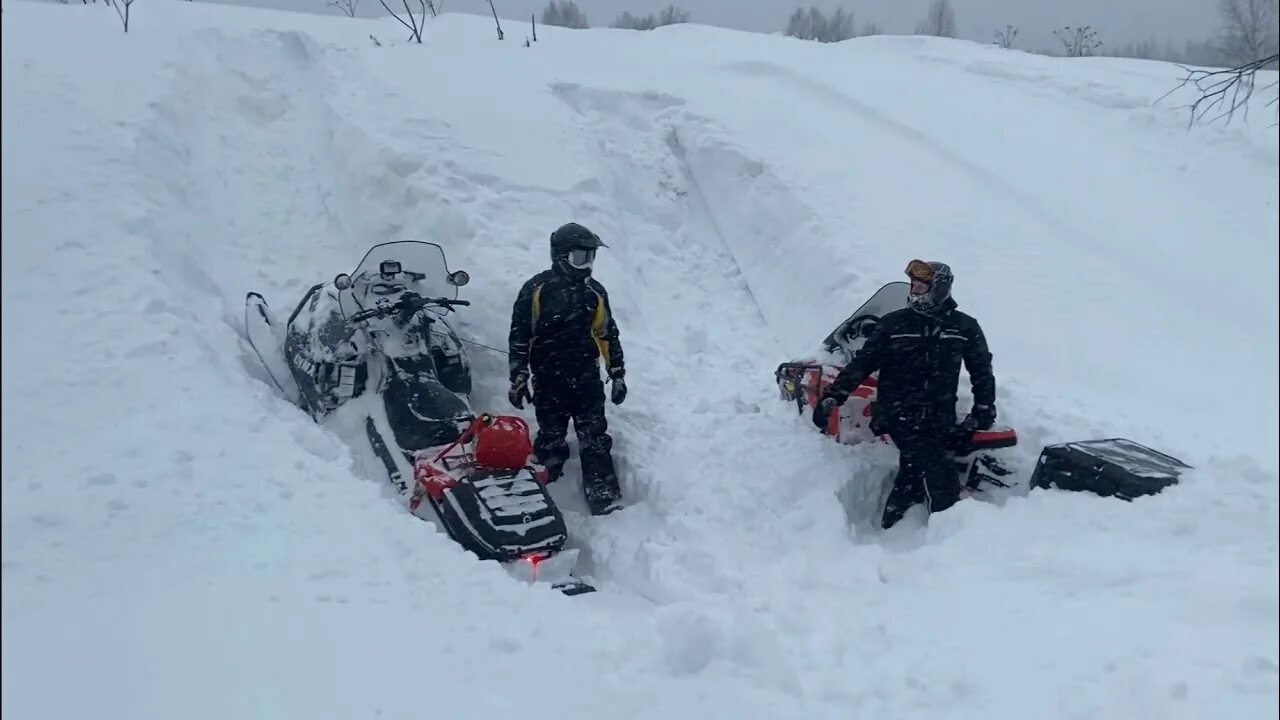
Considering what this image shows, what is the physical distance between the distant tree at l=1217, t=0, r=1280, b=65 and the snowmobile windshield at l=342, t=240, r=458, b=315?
21.3 ft

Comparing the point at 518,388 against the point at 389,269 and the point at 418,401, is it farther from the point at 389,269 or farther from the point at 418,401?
the point at 389,269

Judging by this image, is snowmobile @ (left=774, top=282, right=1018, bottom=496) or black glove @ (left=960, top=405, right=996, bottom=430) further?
snowmobile @ (left=774, top=282, right=1018, bottom=496)

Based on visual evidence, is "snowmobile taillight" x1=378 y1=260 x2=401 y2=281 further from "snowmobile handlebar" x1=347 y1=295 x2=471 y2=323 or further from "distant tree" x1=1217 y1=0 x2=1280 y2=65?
"distant tree" x1=1217 y1=0 x2=1280 y2=65

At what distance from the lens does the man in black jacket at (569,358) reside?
6320 mm

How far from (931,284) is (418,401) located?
350cm

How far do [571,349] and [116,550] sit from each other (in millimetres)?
3140

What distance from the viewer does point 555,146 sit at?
11.1 meters

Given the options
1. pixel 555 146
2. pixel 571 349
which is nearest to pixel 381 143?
pixel 555 146

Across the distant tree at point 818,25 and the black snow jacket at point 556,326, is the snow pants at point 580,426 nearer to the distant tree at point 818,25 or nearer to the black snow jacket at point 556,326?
the black snow jacket at point 556,326

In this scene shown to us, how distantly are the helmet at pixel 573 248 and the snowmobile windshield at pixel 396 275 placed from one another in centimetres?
106

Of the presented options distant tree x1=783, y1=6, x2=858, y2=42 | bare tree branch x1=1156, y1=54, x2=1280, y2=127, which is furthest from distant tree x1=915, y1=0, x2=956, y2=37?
bare tree branch x1=1156, y1=54, x2=1280, y2=127

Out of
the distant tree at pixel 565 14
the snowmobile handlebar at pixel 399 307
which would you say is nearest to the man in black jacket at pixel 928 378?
the snowmobile handlebar at pixel 399 307

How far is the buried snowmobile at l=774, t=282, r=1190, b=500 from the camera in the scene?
513 centimetres

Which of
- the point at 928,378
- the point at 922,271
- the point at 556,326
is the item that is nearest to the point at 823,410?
the point at 928,378
